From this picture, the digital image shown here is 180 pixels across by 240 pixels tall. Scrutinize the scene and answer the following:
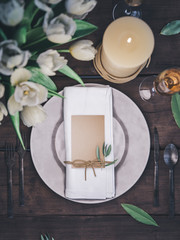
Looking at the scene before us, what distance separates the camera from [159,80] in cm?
78

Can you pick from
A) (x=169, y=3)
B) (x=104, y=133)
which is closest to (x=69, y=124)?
(x=104, y=133)

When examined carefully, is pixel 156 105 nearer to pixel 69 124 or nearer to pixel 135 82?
pixel 135 82

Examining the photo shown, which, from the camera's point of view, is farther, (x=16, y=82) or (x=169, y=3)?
(x=169, y=3)

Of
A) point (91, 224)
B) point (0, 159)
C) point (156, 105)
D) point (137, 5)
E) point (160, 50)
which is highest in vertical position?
point (137, 5)

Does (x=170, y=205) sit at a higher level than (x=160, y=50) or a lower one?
lower

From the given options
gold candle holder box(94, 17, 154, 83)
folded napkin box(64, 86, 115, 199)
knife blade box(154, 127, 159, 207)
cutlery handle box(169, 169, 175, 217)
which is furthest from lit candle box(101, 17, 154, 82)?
cutlery handle box(169, 169, 175, 217)

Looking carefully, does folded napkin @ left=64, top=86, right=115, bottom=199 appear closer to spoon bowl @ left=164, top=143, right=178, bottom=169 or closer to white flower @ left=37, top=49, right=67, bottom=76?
spoon bowl @ left=164, top=143, right=178, bottom=169

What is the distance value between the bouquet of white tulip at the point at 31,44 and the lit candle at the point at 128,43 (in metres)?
0.17

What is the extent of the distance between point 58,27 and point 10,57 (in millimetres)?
82

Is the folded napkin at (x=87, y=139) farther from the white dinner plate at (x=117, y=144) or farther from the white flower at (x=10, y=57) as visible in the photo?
the white flower at (x=10, y=57)

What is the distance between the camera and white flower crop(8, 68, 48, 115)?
0.42m

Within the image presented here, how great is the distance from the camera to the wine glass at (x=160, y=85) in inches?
30.3

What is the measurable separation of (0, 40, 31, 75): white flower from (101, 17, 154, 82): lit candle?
312 millimetres

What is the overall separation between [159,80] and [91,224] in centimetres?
45
